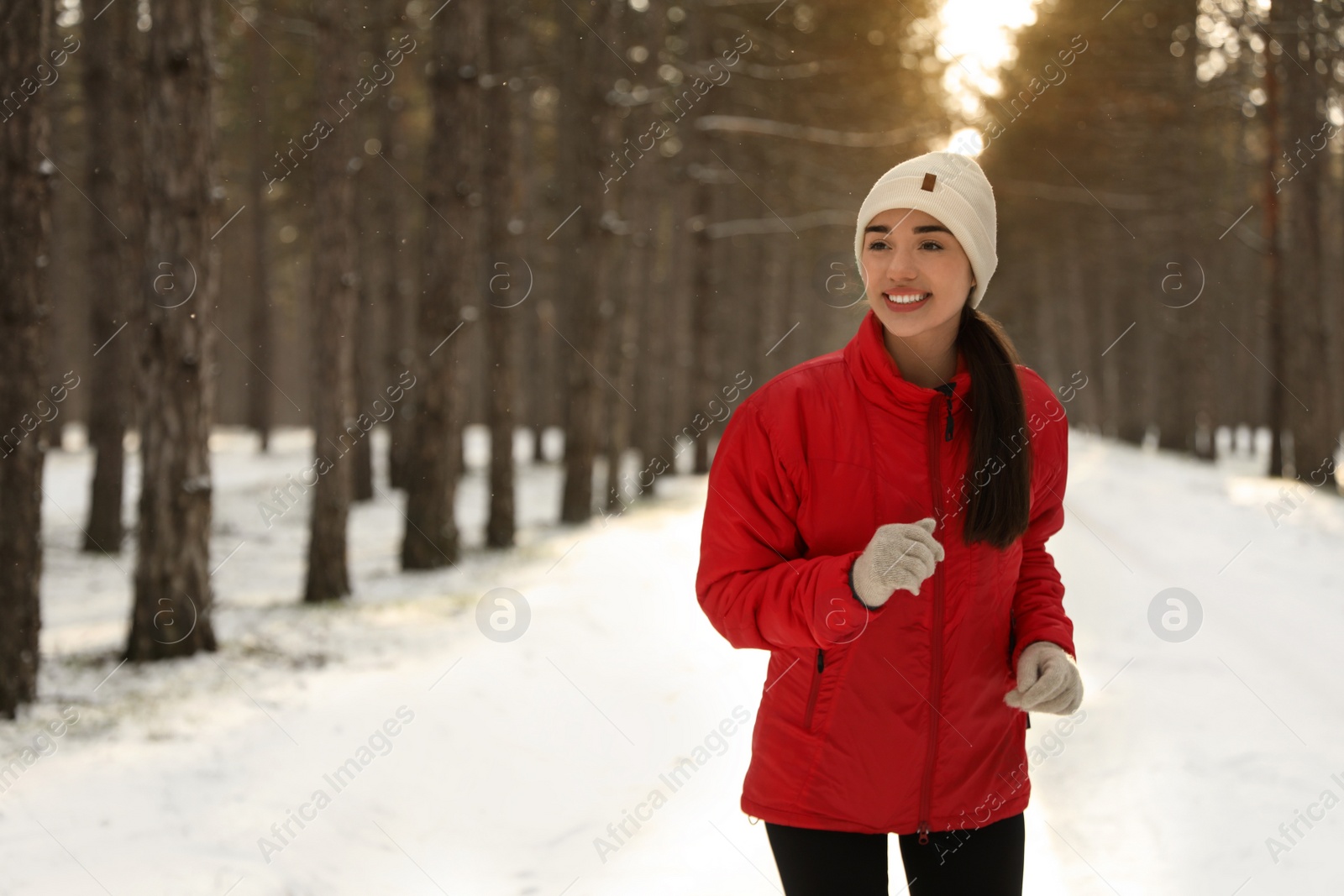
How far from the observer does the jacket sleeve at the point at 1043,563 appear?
2.32 metres

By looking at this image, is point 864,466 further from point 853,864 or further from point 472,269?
point 472,269

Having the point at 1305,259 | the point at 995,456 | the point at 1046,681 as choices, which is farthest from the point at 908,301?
the point at 1305,259

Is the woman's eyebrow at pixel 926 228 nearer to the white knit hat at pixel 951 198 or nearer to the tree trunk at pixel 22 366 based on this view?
the white knit hat at pixel 951 198

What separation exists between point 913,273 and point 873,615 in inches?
27.9

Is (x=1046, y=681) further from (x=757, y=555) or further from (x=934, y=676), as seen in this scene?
(x=757, y=555)

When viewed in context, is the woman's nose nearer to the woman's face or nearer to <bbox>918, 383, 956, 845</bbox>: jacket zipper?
the woman's face

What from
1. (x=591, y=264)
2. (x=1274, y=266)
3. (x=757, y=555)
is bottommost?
(x=757, y=555)

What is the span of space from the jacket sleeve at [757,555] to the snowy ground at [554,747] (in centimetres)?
302

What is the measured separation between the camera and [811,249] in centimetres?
2823

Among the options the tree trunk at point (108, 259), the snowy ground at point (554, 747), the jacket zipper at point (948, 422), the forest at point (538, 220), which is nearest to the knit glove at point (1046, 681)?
the jacket zipper at point (948, 422)

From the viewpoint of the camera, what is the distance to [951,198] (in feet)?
7.45

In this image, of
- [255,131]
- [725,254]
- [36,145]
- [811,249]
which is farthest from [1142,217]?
[36,145]

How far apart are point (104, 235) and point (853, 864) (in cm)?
1286

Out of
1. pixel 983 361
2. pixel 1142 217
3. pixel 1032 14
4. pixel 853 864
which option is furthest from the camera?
pixel 1142 217
